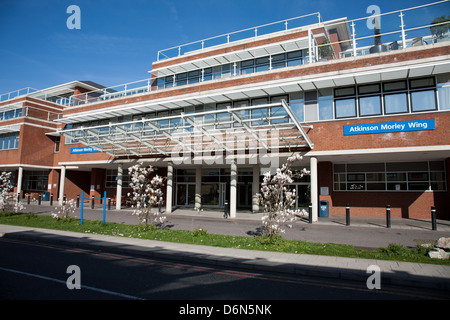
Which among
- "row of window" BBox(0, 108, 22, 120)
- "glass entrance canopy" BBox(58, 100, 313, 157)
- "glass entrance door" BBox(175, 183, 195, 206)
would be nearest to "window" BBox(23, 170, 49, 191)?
"row of window" BBox(0, 108, 22, 120)

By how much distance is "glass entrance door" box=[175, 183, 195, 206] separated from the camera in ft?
85.7

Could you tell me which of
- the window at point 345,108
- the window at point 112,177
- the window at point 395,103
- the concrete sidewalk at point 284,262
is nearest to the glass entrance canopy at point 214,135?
the window at point 345,108

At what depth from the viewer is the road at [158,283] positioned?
16.7ft

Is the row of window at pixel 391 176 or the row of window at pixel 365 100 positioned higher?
the row of window at pixel 365 100

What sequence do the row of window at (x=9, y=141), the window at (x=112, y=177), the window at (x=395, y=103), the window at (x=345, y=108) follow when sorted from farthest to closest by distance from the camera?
the row of window at (x=9, y=141) < the window at (x=112, y=177) < the window at (x=345, y=108) < the window at (x=395, y=103)

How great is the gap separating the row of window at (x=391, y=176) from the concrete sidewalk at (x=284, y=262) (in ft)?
41.8

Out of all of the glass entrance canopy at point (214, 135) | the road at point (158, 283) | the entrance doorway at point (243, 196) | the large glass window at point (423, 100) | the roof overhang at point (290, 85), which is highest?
the roof overhang at point (290, 85)

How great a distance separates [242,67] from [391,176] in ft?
49.8

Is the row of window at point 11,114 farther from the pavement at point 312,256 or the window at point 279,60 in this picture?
the window at point 279,60

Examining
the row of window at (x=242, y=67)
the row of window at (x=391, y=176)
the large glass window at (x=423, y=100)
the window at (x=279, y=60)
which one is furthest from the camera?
the window at (x=279, y=60)

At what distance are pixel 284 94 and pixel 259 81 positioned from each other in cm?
188

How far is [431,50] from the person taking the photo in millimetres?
14648

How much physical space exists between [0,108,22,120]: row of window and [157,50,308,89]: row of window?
1689 centimetres
